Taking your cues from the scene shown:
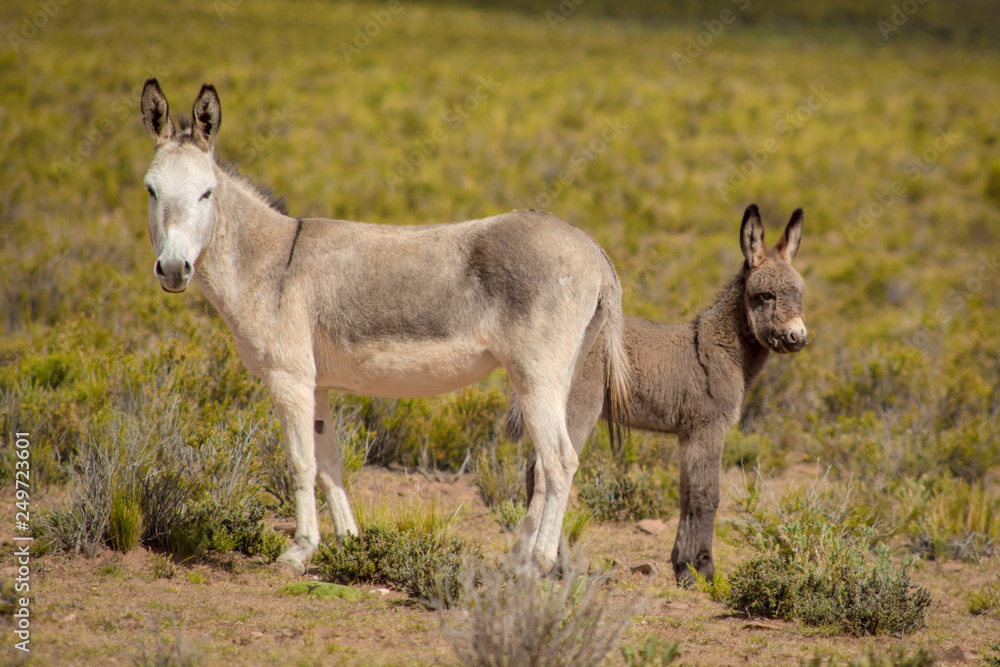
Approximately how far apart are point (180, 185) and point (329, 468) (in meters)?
1.96

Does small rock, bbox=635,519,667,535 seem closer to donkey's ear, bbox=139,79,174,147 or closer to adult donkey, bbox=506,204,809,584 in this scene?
adult donkey, bbox=506,204,809,584

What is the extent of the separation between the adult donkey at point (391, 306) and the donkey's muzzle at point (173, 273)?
271 millimetres

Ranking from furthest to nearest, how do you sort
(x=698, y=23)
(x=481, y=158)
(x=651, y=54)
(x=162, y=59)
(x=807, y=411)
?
(x=698, y=23), (x=651, y=54), (x=162, y=59), (x=481, y=158), (x=807, y=411)

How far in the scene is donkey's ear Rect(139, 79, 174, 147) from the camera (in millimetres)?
4508

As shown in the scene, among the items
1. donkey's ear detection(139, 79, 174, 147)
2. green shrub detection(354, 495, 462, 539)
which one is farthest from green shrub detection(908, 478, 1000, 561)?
donkey's ear detection(139, 79, 174, 147)

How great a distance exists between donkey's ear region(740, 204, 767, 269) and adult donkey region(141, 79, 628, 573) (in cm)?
154

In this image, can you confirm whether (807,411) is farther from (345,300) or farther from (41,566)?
(41,566)

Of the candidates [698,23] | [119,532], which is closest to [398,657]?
[119,532]

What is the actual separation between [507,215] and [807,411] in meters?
6.44

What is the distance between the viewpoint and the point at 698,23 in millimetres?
58031

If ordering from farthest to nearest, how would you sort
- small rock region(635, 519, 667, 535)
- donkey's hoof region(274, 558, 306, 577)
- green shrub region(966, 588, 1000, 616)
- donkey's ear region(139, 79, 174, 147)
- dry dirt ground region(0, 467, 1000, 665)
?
small rock region(635, 519, 667, 535), green shrub region(966, 588, 1000, 616), donkey's hoof region(274, 558, 306, 577), donkey's ear region(139, 79, 174, 147), dry dirt ground region(0, 467, 1000, 665)

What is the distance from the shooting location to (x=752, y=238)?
5.88 metres

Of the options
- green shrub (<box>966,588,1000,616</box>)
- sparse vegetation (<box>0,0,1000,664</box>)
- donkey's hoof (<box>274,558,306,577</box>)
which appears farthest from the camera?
green shrub (<box>966,588,1000,616</box>)

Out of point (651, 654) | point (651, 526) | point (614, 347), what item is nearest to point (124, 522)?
point (614, 347)
